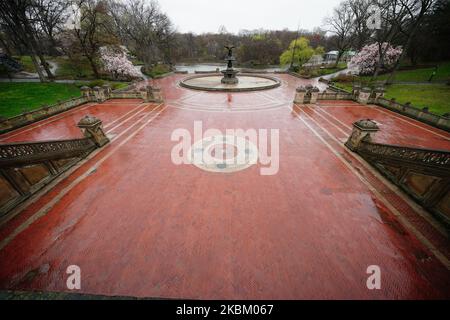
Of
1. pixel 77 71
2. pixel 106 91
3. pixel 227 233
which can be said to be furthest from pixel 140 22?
pixel 227 233

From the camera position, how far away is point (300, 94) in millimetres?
16625

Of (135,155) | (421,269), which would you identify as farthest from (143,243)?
(421,269)

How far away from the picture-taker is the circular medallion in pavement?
787cm

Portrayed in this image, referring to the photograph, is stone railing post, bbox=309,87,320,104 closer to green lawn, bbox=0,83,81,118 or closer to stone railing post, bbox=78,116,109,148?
stone railing post, bbox=78,116,109,148

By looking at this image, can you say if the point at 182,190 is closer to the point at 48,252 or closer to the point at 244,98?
the point at 48,252

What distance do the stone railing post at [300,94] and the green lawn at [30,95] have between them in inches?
893

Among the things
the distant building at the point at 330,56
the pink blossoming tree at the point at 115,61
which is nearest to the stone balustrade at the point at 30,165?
the pink blossoming tree at the point at 115,61

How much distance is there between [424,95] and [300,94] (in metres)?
13.4

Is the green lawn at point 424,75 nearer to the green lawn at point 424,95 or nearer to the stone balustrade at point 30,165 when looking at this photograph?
the green lawn at point 424,95

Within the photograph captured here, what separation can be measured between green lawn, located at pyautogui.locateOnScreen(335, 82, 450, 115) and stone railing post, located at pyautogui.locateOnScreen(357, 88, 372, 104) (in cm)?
328

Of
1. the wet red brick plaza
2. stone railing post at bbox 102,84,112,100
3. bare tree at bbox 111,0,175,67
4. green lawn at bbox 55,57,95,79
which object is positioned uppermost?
bare tree at bbox 111,0,175,67

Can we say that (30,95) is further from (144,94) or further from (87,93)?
(144,94)

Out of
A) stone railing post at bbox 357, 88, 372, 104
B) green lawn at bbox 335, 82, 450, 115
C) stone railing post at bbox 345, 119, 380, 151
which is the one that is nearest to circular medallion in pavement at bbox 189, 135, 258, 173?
stone railing post at bbox 345, 119, 380, 151

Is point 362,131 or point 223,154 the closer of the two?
point 362,131
